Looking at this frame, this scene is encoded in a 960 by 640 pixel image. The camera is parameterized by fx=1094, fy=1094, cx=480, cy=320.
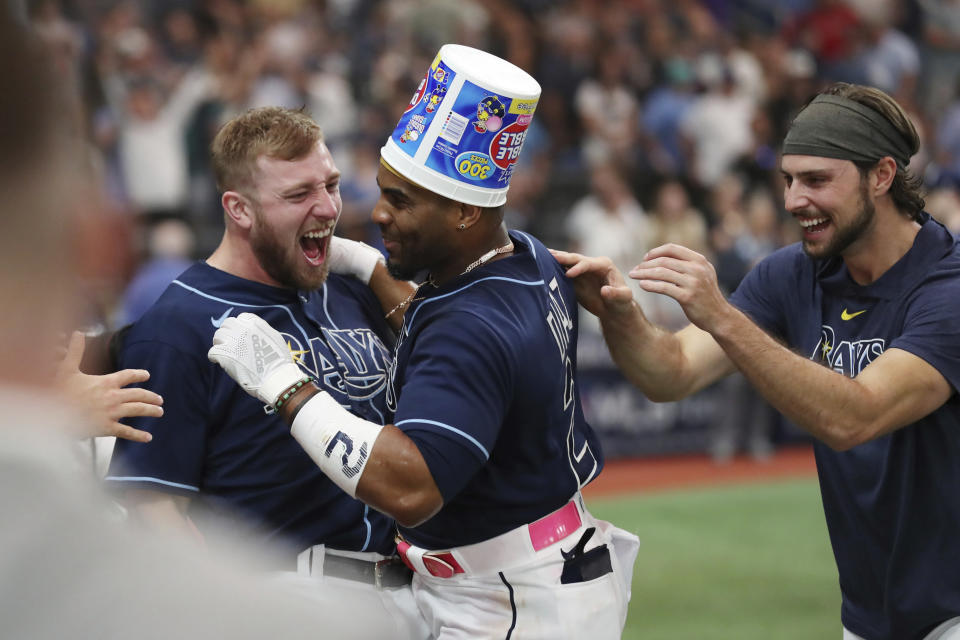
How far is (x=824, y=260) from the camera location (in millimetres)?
3975

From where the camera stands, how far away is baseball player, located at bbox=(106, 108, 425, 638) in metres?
3.43

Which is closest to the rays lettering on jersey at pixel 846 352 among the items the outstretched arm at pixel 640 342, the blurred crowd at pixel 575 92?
the outstretched arm at pixel 640 342

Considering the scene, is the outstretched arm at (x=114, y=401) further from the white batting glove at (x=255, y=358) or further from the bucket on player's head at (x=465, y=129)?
the bucket on player's head at (x=465, y=129)

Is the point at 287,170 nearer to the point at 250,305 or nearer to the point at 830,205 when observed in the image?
the point at 250,305

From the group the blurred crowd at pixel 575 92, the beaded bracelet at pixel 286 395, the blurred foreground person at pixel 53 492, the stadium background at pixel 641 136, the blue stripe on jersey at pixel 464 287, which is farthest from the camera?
the blurred crowd at pixel 575 92

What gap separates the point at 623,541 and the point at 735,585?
170 inches

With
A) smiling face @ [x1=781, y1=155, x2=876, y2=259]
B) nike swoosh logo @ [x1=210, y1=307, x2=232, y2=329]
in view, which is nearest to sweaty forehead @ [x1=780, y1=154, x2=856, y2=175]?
smiling face @ [x1=781, y1=155, x2=876, y2=259]

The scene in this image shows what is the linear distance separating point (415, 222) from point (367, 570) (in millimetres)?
1187

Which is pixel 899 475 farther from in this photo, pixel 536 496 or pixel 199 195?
pixel 199 195

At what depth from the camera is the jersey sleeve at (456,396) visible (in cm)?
280

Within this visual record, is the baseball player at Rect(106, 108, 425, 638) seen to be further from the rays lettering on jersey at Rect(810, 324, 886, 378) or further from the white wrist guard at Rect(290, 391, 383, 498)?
the rays lettering on jersey at Rect(810, 324, 886, 378)

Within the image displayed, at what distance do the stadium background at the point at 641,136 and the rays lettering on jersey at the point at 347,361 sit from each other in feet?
11.6

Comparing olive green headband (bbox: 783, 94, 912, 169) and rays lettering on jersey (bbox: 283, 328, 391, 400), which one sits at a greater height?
olive green headband (bbox: 783, 94, 912, 169)

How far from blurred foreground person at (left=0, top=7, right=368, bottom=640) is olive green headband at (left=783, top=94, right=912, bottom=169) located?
321 centimetres
